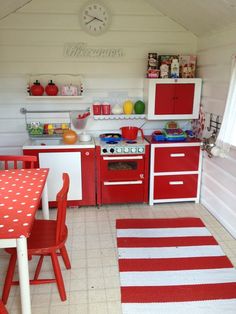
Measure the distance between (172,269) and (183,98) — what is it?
2.06 m

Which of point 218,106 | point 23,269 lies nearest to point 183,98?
point 218,106

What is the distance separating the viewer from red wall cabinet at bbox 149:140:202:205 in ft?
11.9

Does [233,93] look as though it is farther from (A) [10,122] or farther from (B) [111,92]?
(A) [10,122]

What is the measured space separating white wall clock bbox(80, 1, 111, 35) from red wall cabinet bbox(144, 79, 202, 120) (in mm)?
827

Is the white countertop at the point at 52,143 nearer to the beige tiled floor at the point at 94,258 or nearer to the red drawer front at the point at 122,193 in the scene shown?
the red drawer front at the point at 122,193

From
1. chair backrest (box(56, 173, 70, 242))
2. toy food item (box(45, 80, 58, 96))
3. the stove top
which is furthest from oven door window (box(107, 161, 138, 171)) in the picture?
chair backrest (box(56, 173, 70, 242))

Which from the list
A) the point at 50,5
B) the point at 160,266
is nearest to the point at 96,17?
the point at 50,5

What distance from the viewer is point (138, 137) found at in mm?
4004

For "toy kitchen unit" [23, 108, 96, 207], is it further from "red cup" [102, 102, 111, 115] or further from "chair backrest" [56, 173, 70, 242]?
"chair backrest" [56, 173, 70, 242]

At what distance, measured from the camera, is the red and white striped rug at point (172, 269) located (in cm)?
213

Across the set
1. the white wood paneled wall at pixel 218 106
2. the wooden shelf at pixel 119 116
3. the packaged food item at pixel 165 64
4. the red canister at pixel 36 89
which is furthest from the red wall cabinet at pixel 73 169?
the white wood paneled wall at pixel 218 106

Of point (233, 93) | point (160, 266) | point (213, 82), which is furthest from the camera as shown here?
point (213, 82)

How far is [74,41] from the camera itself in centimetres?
367

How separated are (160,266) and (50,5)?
3045mm
